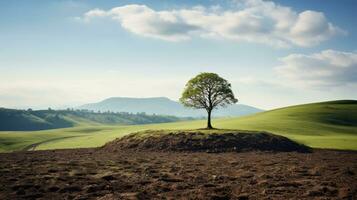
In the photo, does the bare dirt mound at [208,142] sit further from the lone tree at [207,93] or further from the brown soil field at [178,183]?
the brown soil field at [178,183]

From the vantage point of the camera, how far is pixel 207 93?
2702 inches

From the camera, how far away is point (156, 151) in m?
50.9

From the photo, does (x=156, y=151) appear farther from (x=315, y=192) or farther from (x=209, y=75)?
(x=315, y=192)

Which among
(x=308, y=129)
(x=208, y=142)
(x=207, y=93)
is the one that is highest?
(x=207, y=93)

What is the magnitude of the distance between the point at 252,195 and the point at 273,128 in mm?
64935

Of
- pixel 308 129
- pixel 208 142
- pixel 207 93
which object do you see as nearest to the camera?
pixel 208 142

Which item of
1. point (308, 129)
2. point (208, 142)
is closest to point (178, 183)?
point (208, 142)

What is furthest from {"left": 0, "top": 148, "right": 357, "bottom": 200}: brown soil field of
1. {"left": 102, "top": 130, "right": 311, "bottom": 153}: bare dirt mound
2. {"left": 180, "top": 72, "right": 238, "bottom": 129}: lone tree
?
{"left": 180, "top": 72, "right": 238, "bottom": 129}: lone tree

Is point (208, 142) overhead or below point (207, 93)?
below

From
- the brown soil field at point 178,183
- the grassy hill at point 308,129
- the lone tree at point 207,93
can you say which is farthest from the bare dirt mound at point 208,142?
the brown soil field at point 178,183

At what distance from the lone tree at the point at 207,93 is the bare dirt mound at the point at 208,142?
41.4 feet

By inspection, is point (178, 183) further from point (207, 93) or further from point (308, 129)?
point (308, 129)

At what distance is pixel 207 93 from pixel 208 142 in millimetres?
18256

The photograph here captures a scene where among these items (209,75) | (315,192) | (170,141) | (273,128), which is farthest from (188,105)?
(315,192)
